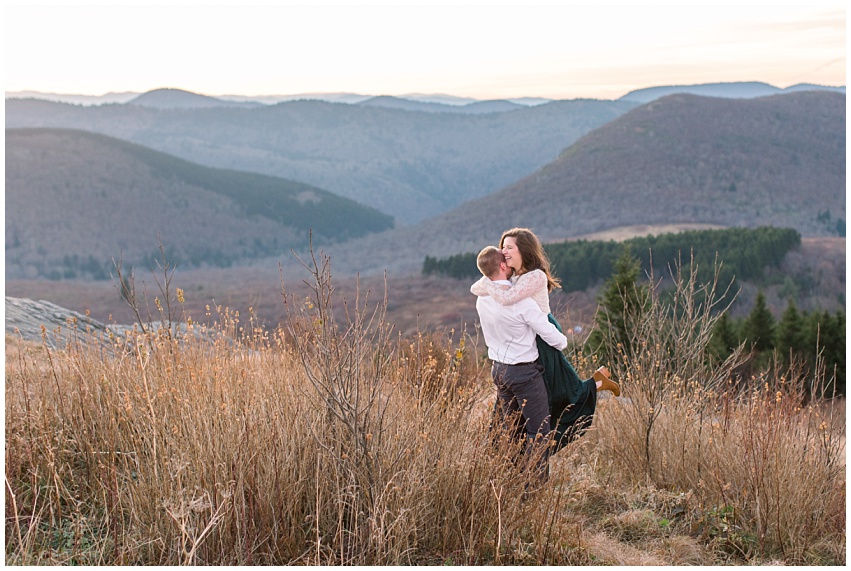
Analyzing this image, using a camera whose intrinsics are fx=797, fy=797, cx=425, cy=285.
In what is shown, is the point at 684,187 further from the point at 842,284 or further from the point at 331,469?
the point at 331,469

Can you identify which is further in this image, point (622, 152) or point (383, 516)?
point (622, 152)

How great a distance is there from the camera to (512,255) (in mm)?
4266

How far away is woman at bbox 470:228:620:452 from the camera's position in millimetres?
4172

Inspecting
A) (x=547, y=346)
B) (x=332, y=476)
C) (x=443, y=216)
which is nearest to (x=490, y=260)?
(x=547, y=346)

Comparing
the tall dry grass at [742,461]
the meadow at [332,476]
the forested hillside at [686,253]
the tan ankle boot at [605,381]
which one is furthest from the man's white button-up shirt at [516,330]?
the forested hillside at [686,253]

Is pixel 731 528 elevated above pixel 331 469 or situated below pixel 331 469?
below

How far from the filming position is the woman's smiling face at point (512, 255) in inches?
168

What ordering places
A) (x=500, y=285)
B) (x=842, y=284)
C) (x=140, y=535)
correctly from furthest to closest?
1. (x=842, y=284)
2. (x=500, y=285)
3. (x=140, y=535)

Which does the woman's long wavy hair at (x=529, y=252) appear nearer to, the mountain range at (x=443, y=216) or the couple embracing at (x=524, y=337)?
the couple embracing at (x=524, y=337)

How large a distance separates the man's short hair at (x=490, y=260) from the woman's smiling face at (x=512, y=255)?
5 cm

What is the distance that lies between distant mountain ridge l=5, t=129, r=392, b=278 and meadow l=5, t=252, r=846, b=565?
10732cm

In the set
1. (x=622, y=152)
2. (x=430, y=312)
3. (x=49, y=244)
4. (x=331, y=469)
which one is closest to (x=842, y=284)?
(x=430, y=312)

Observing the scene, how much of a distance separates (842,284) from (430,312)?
37922 mm

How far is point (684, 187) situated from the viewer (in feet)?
413
